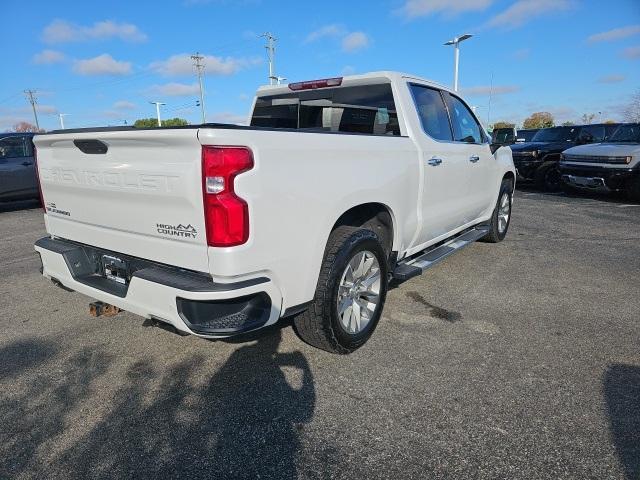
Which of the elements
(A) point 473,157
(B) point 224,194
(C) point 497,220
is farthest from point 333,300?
(C) point 497,220

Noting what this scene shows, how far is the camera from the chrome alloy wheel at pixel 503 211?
610 centimetres

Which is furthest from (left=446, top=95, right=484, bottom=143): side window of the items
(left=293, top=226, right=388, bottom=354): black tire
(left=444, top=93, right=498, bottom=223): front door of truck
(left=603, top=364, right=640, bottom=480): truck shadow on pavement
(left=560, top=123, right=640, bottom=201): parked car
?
(left=560, top=123, right=640, bottom=201): parked car

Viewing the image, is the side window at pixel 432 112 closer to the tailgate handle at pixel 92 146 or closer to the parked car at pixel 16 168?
the tailgate handle at pixel 92 146

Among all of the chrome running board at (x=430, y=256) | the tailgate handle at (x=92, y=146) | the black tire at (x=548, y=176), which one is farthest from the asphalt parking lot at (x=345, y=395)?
the black tire at (x=548, y=176)

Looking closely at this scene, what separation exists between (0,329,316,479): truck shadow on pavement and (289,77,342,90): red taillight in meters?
2.50

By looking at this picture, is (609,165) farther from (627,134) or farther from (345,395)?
(345,395)

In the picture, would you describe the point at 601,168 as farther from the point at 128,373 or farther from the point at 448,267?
the point at 128,373

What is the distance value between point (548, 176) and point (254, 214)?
12933mm

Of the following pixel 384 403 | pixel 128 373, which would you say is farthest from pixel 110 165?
pixel 384 403

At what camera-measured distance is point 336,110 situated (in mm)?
4090

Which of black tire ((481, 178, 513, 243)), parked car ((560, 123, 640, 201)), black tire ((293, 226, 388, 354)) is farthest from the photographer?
parked car ((560, 123, 640, 201))

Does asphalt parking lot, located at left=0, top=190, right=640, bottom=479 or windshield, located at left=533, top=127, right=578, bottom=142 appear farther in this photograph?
windshield, located at left=533, top=127, right=578, bottom=142

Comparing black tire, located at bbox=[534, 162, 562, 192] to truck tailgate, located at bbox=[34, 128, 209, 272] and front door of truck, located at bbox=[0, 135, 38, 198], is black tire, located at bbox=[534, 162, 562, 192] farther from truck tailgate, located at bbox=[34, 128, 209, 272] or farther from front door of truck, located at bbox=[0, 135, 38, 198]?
front door of truck, located at bbox=[0, 135, 38, 198]

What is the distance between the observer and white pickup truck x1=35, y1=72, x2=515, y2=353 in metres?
2.13
